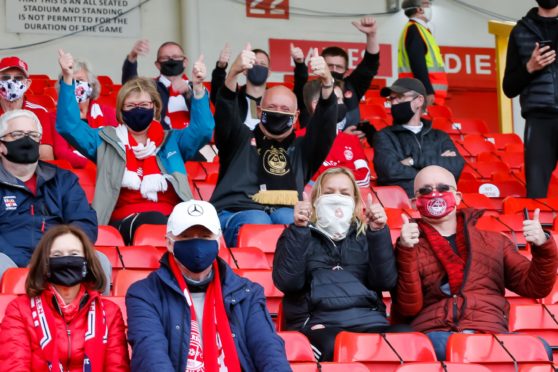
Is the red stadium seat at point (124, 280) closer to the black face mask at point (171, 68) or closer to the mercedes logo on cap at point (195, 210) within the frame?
the mercedes logo on cap at point (195, 210)

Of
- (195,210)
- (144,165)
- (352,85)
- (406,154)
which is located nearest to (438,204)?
(195,210)

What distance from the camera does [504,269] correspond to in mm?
4914

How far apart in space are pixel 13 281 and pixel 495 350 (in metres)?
1.88

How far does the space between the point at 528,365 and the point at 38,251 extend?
73.2 inches

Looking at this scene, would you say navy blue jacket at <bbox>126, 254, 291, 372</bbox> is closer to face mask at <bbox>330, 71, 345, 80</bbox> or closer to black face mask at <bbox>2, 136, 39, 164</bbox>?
black face mask at <bbox>2, 136, 39, 164</bbox>

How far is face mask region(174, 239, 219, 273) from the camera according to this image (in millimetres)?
4016

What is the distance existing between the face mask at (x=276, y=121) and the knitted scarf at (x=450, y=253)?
1142 mm

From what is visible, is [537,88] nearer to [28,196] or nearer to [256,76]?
[256,76]

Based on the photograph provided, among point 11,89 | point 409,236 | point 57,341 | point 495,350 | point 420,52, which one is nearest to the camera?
point 57,341

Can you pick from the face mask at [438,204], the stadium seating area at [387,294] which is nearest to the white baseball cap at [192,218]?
the stadium seating area at [387,294]

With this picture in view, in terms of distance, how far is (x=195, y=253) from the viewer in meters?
4.01

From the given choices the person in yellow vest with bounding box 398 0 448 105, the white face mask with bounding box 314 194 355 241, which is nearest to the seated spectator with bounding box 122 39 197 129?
the person in yellow vest with bounding box 398 0 448 105

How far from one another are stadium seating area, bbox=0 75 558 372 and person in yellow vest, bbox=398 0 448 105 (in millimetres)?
1445

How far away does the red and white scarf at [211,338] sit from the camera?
3928 millimetres
